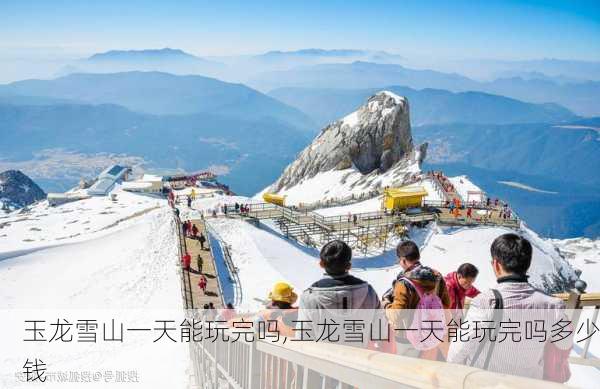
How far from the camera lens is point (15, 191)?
169125 mm

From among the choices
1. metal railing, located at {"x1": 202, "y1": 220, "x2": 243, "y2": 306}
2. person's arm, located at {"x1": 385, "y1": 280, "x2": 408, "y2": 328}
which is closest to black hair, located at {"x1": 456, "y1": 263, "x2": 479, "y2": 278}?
person's arm, located at {"x1": 385, "y1": 280, "x2": 408, "y2": 328}

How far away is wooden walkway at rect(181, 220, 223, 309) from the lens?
18828 mm

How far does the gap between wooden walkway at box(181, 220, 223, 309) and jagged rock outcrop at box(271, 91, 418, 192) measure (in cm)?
3526

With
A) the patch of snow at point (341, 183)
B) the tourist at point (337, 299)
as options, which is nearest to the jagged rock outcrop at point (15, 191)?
the patch of snow at point (341, 183)

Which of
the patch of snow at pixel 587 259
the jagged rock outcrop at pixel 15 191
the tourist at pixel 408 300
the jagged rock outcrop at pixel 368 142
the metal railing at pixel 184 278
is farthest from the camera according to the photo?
the jagged rock outcrop at pixel 15 191

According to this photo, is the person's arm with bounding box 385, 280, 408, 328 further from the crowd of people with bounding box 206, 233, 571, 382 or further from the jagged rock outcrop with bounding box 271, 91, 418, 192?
the jagged rock outcrop with bounding box 271, 91, 418, 192

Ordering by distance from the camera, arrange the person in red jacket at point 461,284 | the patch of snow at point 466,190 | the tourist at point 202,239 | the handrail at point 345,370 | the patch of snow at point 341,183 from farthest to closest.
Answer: the patch of snow at point 341,183
the patch of snow at point 466,190
the tourist at point 202,239
the person in red jacket at point 461,284
the handrail at point 345,370

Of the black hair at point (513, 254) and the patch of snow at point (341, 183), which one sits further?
the patch of snow at point (341, 183)

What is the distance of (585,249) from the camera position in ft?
275

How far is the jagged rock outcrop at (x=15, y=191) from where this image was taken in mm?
163000

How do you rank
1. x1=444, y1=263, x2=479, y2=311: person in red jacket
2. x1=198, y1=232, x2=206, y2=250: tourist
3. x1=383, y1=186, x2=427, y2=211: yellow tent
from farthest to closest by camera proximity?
x1=383, y1=186, x2=427, y2=211: yellow tent
x1=198, y1=232, x2=206, y2=250: tourist
x1=444, y1=263, x2=479, y2=311: person in red jacket

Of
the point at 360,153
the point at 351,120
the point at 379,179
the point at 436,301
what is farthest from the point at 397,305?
the point at 351,120

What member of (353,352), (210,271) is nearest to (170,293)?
(210,271)

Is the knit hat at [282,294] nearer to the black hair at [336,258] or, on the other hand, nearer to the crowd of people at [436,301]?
the crowd of people at [436,301]
